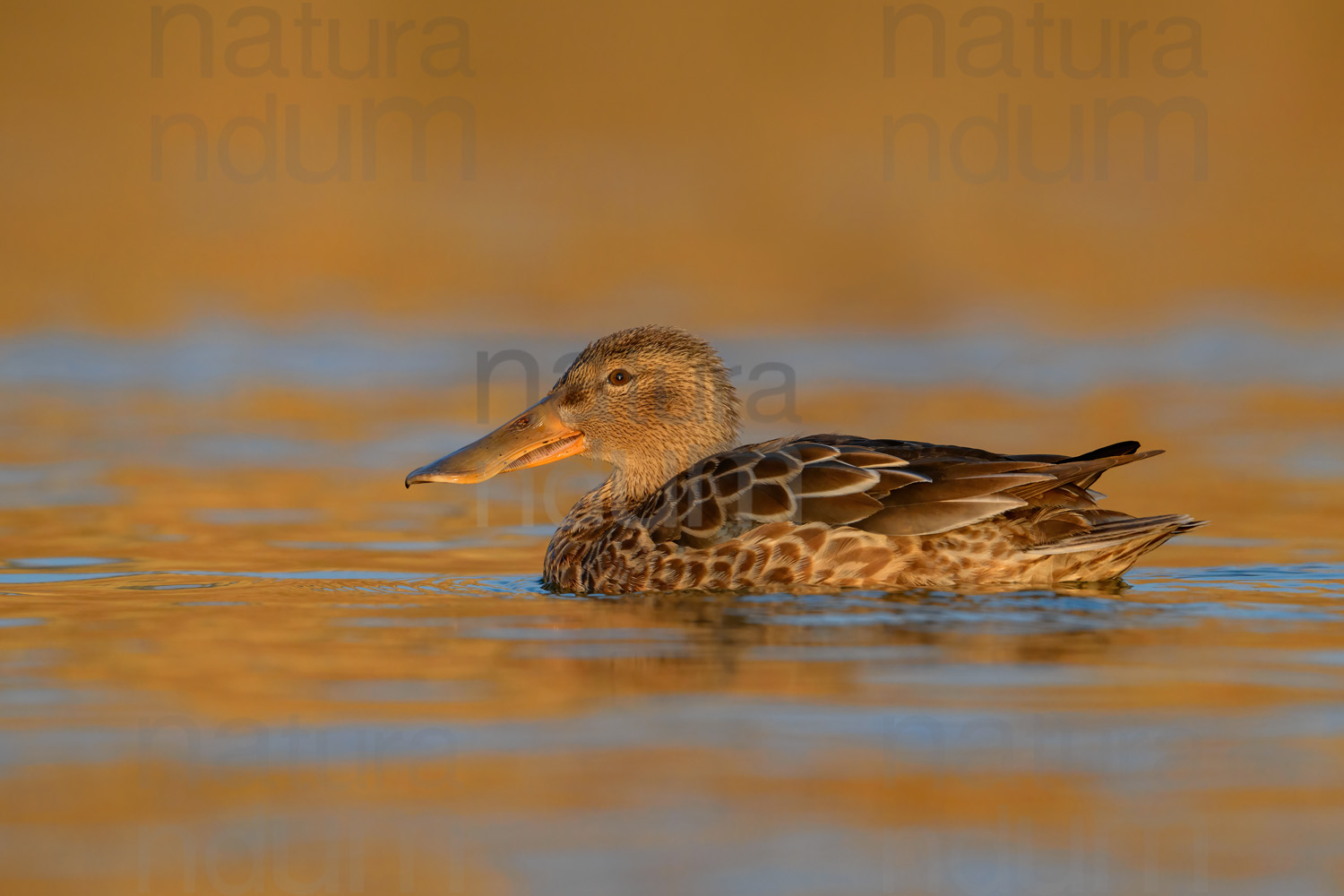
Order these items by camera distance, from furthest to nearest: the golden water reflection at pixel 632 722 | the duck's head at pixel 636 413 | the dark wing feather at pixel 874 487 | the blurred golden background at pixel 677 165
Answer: the blurred golden background at pixel 677 165, the duck's head at pixel 636 413, the dark wing feather at pixel 874 487, the golden water reflection at pixel 632 722

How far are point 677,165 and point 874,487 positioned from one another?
14231 millimetres

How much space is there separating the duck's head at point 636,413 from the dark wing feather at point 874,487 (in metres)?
0.91

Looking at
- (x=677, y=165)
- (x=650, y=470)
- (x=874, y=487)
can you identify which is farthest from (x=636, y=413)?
(x=677, y=165)

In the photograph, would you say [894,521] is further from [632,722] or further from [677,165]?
[677,165]

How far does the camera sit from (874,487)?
7309 mm

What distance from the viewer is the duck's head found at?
28.4ft

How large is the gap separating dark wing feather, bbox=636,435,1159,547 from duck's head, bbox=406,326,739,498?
2.98ft

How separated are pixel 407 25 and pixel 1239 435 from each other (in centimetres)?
1298

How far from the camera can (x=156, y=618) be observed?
7070 mm

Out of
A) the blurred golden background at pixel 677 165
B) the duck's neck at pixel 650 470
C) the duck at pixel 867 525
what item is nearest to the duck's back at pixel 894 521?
the duck at pixel 867 525

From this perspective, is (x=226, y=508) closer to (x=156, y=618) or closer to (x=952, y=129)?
(x=156, y=618)

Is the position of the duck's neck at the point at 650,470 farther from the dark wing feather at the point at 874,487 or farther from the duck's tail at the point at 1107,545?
the duck's tail at the point at 1107,545

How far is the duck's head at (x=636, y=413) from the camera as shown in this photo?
28.4 feet

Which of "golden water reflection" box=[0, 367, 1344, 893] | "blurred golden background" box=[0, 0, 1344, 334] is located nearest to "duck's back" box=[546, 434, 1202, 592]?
"golden water reflection" box=[0, 367, 1344, 893]
